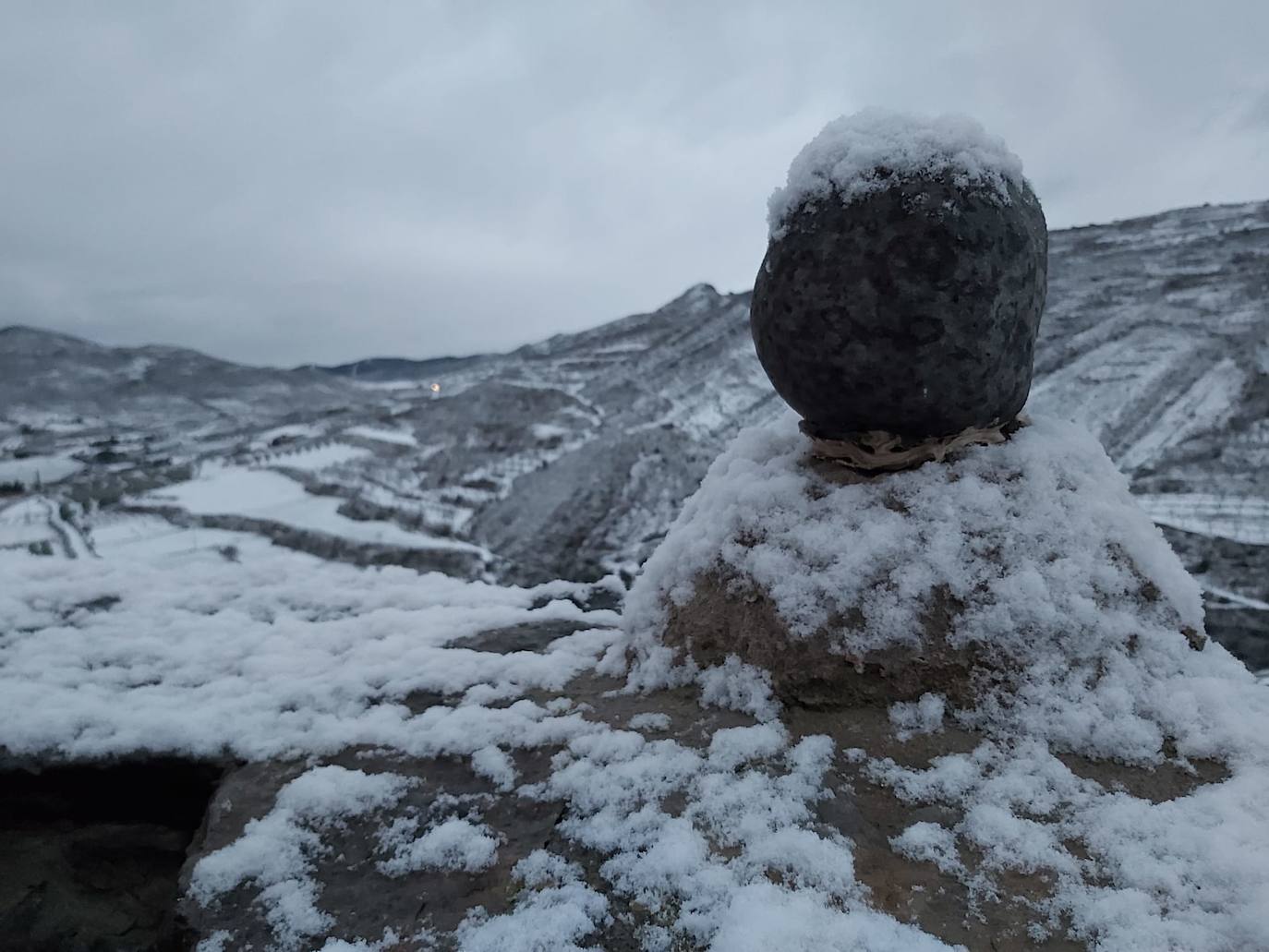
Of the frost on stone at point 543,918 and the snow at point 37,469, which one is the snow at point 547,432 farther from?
the frost on stone at point 543,918

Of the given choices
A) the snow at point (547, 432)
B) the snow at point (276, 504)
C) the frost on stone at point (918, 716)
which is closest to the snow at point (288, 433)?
the snow at point (276, 504)

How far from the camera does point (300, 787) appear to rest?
230 cm

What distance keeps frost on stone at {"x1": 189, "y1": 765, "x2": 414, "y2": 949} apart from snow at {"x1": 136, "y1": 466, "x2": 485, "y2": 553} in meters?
10.8

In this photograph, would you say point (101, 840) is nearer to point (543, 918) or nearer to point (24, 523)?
point (543, 918)

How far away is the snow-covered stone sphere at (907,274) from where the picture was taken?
2.51 meters

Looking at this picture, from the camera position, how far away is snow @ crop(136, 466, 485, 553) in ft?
45.0

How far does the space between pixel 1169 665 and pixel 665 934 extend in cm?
186

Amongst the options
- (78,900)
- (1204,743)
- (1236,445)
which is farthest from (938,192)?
(1236,445)

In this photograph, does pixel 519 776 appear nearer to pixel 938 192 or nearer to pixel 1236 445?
pixel 938 192

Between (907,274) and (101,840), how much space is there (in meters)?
3.50

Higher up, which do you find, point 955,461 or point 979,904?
point 955,461

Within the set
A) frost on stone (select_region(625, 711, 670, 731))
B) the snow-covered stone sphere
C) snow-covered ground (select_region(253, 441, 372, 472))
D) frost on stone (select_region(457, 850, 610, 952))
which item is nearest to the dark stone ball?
the snow-covered stone sphere

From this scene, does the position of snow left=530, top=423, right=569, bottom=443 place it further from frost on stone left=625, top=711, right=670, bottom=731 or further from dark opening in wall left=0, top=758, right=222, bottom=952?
frost on stone left=625, top=711, right=670, bottom=731

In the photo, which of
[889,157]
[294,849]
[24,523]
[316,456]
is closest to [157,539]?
[24,523]
